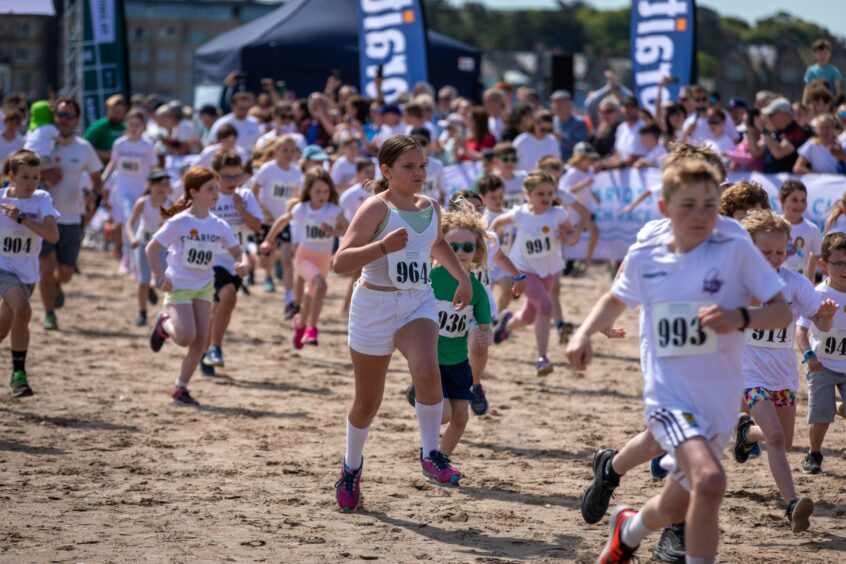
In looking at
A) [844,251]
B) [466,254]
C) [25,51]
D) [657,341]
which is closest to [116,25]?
[466,254]

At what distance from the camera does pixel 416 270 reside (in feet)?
22.6

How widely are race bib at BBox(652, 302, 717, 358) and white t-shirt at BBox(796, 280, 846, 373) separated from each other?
280cm

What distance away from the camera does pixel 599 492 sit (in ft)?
20.5

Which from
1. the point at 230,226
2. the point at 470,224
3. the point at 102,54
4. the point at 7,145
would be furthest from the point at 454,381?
the point at 102,54

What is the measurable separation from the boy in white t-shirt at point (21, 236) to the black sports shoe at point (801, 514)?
577 centimetres

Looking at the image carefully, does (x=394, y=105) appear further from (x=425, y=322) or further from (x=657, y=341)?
(x=657, y=341)

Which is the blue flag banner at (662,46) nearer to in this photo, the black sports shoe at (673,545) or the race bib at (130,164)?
the race bib at (130,164)

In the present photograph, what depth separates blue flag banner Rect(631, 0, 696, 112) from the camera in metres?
17.9

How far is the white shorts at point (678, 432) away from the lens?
5024mm

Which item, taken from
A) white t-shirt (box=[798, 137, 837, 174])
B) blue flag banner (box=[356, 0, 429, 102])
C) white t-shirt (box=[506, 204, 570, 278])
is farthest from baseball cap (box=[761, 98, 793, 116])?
blue flag banner (box=[356, 0, 429, 102])

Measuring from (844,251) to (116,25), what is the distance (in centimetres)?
1588

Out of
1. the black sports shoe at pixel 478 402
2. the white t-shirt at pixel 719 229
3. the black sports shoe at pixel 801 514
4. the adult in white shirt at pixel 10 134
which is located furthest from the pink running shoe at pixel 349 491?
the adult in white shirt at pixel 10 134

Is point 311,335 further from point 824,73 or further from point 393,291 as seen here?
point 824,73

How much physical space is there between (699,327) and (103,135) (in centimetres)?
1421
